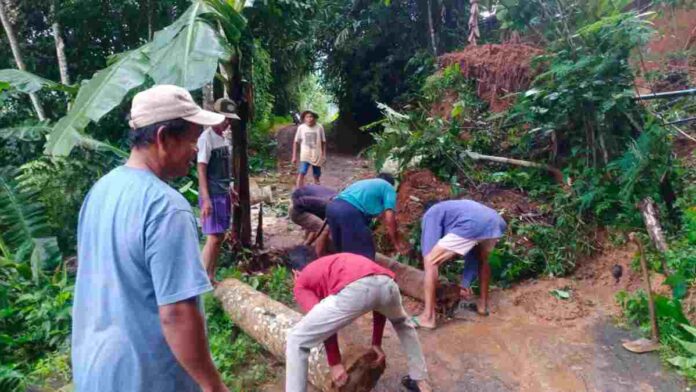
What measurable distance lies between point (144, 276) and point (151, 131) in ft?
1.59

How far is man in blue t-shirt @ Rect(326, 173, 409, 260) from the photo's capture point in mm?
4957

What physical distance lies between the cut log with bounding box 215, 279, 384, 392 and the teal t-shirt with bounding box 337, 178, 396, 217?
1192 mm

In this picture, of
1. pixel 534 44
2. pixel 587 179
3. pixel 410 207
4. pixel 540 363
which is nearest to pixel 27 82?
pixel 410 207

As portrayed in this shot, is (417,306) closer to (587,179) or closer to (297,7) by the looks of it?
(587,179)

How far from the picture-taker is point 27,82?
5.25m

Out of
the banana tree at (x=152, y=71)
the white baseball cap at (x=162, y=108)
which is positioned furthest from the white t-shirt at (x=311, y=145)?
the white baseball cap at (x=162, y=108)

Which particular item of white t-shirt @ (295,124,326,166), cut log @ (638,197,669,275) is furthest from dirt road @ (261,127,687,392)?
white t-shirt @ (295,124,326,166)

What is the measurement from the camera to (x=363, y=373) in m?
3.41

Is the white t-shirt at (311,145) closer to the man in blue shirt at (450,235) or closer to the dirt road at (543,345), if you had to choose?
the dirt road at (543,345)

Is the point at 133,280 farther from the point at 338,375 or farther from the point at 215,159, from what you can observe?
the point at 215,159

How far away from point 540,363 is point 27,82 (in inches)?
223

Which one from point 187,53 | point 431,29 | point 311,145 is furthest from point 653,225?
point 431,29

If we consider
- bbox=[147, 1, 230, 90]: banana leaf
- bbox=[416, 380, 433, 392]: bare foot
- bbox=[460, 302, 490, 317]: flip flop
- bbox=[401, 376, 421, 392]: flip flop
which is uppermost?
bbox=[147, 1, 230, 90]: banana leaf

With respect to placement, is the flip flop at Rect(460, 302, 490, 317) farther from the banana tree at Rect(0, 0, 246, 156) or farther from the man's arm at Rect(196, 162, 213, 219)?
the banana tree at Rect(0, 0, 246, 156)
